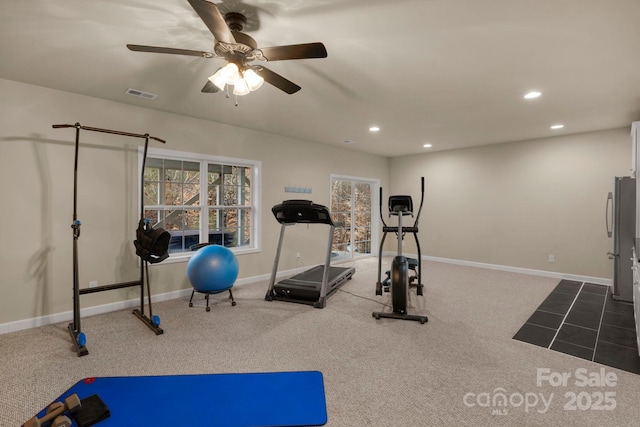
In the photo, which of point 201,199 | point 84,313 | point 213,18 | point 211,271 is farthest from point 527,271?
point 84,313

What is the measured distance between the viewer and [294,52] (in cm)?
199

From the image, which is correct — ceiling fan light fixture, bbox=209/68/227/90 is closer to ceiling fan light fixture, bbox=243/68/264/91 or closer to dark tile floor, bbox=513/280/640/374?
ceiling fan light fixture, bbox=243/68/264/91

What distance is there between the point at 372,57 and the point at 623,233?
443 cm

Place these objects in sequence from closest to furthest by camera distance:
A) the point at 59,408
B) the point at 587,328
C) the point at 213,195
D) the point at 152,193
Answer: the point at 59,408 → the point at 587,328 → the point at 152,193 → the point at 213,195

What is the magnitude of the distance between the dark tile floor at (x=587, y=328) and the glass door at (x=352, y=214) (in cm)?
392

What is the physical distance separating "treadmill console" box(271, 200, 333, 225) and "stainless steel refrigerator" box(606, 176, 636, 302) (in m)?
4.05

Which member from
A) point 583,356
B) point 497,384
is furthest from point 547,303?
point 497,384

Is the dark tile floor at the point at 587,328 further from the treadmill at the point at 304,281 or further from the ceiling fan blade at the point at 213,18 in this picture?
the ceiling fan blade at the point at 213,18

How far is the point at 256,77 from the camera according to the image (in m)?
2.22

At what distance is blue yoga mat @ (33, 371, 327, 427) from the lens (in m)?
1.51

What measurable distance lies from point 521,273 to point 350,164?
4073mm

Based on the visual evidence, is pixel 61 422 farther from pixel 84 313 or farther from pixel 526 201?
pixel 526 201

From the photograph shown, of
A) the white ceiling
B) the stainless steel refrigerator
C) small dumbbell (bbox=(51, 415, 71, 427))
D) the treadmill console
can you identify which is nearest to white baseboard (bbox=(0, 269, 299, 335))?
the treadmill console

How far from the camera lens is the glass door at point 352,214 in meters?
7.11
